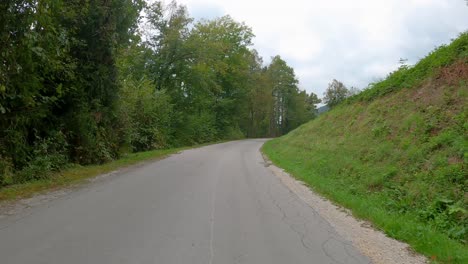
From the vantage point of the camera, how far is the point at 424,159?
9648 millimetres

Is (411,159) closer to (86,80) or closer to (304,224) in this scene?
(304,224)

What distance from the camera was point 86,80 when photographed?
50.7 ft

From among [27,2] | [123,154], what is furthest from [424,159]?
[123,154]

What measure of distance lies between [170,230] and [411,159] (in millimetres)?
7261

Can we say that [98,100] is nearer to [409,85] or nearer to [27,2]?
[27,2]

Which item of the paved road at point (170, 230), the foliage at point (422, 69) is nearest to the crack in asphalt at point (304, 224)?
the paved road at point (170, 230)

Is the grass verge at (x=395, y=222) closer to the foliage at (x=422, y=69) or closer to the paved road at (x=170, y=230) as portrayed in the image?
the paved road at (x=170, y=230)

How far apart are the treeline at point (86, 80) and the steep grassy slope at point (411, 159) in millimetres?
8628

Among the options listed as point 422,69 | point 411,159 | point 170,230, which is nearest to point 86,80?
point 170,230

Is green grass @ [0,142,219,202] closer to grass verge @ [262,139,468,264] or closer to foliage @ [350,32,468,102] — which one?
grass verge @ [262,139,468,264]

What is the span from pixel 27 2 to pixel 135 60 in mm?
25490

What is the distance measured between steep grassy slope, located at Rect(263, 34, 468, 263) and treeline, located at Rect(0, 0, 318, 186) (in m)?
8.63

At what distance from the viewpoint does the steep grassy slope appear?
270 inches

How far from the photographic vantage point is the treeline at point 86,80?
9797 millimetres
